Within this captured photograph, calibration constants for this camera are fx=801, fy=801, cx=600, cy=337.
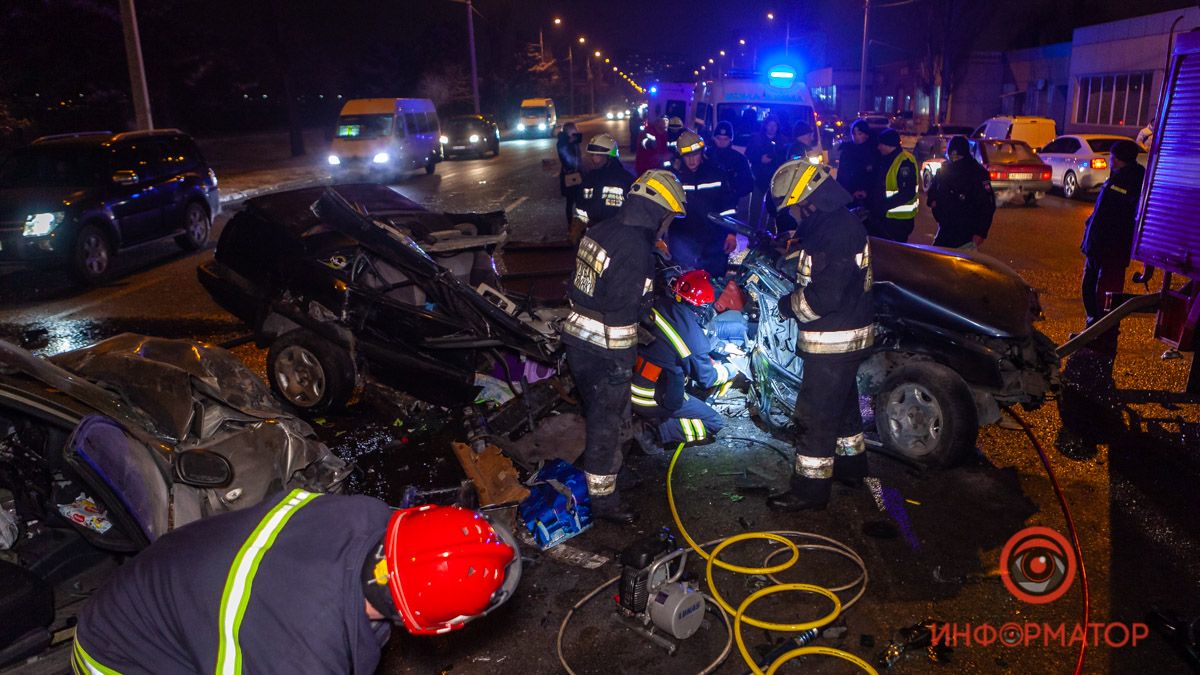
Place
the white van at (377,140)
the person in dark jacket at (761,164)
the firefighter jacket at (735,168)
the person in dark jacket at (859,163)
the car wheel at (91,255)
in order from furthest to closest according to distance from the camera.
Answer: the white van at (377,140), the person in dark jacket at (761,164), the car wheel at (91,255), the firefighter jacket at (735,168), the person in dark jacket at (859,163)

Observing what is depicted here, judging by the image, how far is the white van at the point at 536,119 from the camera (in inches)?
1756

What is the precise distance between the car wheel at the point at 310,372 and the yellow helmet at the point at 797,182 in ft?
10.8

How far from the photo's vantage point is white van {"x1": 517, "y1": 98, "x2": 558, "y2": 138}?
Answer: 44.6 metres

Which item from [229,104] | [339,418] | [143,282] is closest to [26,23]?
[143,282]

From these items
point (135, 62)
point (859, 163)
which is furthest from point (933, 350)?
point (135, 62)

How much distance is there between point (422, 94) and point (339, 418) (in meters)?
54.8

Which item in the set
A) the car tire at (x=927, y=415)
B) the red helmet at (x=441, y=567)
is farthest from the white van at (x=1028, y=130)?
the red helmet at (x=441, y=567)

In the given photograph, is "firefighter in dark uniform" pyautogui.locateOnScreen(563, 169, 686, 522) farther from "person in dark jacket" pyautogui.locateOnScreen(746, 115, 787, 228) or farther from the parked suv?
the parked suv

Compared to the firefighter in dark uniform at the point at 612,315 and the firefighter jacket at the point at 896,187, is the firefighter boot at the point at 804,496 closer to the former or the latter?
the firefighter in dark uniform at the point at 612,315

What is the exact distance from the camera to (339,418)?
19.7 feet

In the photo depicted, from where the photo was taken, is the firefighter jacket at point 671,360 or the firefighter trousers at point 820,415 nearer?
the firefighter trousers at point 820,415

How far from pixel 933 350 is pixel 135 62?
17.2 m

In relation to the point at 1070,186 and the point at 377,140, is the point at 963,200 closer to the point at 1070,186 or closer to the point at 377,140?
the point at 1070,186

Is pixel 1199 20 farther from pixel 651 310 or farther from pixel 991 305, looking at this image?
pixel 651 310
